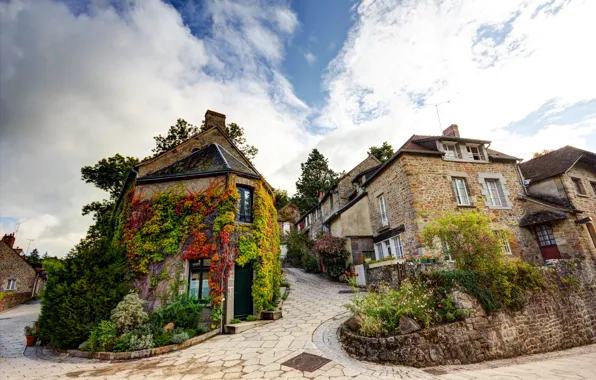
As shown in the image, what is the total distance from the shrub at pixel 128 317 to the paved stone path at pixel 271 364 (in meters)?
1.04

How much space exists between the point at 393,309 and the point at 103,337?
8228 millimetres

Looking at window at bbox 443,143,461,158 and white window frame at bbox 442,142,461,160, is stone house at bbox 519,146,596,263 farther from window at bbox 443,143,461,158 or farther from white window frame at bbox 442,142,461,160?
window at bbox 443,143,461,158

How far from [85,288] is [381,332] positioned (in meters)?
9.23

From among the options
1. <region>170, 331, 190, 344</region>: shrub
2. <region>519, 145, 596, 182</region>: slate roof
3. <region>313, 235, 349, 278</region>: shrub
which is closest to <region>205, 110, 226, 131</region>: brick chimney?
<region>313, 235, 349, 278</region>: shrub

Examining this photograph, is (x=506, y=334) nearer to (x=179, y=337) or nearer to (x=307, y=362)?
(x=307, y=362)

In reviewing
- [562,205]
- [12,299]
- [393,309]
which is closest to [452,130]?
[562,205]

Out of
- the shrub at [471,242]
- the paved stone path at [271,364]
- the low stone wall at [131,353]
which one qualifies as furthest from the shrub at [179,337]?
the shrub at [471,242]

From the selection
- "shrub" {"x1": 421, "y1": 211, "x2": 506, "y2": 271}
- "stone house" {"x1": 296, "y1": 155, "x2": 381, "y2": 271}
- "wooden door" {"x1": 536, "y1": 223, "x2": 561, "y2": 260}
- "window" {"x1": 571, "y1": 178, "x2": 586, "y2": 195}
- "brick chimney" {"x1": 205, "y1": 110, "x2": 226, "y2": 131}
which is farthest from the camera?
"stone house" {"x1": 296, "y1": 155, "x2": 381, "y2": 271}

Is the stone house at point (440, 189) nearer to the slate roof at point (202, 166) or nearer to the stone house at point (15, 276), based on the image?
the slate roof at point (202, 166)

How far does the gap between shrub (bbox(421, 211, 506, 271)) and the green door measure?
7.29m

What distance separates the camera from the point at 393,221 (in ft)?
48.6

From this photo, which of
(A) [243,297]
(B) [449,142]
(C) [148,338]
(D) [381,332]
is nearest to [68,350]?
(C) [148,338]

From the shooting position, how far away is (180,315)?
8281 millimetres

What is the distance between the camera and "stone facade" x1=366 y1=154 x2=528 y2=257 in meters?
13.2
